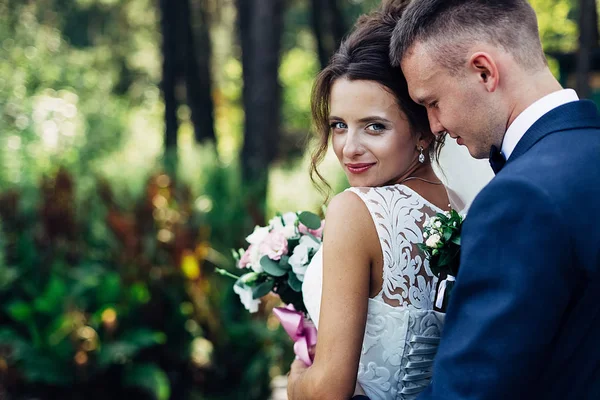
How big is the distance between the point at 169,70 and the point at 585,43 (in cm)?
1196

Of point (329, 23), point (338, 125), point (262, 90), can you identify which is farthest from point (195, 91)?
point (338, 125)

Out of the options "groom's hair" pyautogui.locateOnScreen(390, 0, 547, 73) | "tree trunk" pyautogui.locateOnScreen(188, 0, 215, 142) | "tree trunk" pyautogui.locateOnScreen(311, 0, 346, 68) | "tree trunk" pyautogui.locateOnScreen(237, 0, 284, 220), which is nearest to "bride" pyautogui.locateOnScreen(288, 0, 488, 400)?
"groom's hair" pyautogui.locateOnScreen(390, 0, 547, 73)

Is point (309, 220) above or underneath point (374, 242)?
underneath

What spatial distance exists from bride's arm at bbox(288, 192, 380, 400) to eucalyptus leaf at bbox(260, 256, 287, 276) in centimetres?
70

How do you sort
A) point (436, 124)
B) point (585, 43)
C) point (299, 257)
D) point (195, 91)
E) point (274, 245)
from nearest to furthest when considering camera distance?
1. point (436, 124)
2. point (299, 257)
3. point (274, 245)
4. point (585, 43)
5. point (195, 91)

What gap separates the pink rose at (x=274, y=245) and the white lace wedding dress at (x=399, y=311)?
26.9 inches

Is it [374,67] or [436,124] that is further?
[374,67]

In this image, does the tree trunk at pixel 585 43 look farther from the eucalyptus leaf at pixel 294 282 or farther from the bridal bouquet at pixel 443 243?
the bridal bouquet at pixel 443 243

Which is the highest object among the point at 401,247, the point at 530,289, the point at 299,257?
the point at 530,289

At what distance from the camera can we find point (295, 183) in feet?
30.6

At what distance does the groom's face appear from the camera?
6.81 feet

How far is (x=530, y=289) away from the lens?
5.52 ft

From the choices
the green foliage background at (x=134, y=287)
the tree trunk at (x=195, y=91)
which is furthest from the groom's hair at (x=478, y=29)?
the tree trunk at (x=195, y=91)

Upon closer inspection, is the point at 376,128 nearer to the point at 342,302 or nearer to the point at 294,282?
the point at 342,302
